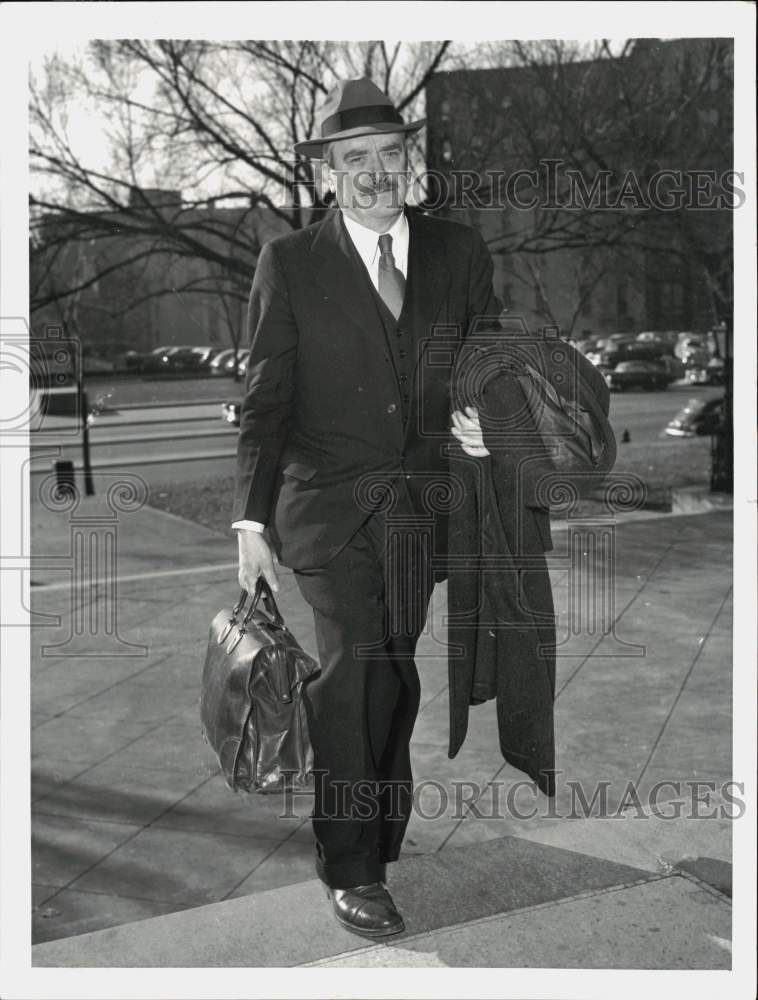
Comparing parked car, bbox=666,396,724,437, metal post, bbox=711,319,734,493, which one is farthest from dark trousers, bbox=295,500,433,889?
metal post, bbox=711,319,734,493

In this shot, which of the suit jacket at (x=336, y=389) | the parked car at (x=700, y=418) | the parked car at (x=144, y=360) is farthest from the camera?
the parked car at (x=700, y=418)

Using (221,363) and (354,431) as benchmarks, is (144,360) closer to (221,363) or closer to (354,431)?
(221,363)

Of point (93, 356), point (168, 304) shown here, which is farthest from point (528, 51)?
point (93, 356)

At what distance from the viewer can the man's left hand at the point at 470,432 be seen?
315 centimetres

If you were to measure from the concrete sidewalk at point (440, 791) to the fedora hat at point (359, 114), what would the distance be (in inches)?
66.1

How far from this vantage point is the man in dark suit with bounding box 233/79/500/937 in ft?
10.5

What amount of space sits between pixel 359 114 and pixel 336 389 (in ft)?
2.14

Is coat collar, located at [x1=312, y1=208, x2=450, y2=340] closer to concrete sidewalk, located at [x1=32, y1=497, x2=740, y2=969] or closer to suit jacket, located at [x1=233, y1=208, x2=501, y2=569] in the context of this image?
suit jacket, located at [x1=233, y1=208, x2=501, y2=569]

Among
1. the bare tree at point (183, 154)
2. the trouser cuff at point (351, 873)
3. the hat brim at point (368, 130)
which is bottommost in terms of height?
the trouser cuff at point (351, 873)

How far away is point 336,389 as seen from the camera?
10.6 feet

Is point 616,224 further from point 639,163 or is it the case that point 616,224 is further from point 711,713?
point 711,713

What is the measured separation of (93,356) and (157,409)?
2.10m

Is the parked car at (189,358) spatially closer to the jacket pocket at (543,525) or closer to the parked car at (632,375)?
the parked car at (632,375)

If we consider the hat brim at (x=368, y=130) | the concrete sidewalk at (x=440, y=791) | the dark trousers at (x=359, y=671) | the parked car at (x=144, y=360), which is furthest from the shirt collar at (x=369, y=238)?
the parked car at (x=144, y=360)
